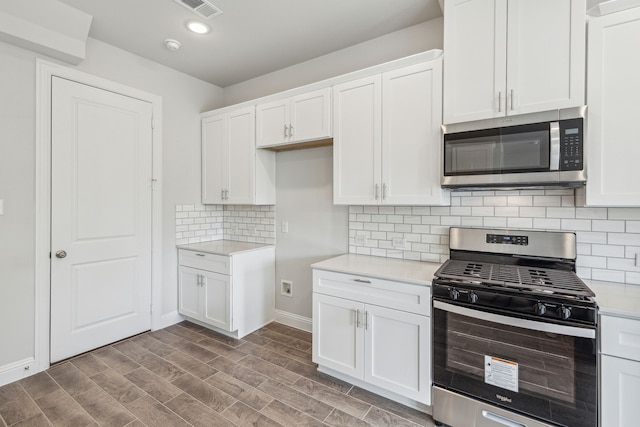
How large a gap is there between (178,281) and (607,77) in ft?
12.8

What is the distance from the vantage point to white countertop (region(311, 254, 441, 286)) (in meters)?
1.95

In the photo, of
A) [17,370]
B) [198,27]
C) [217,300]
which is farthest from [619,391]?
[17,370]

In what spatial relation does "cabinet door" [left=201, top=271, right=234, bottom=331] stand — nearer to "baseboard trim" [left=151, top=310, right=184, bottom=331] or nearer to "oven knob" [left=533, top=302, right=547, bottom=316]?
"baseboard trim" [left=151, top=310, right=184, bottom=331]

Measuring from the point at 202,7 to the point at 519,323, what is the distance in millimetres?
2908

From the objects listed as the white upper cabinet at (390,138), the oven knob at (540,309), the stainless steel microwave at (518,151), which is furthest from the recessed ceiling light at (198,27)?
the oven knob at (540,309)

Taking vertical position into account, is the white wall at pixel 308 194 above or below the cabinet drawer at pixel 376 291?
above

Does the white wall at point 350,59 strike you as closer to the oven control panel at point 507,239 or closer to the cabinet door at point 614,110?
the cabinet door at point 614,110

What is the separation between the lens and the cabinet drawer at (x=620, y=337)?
1373 mm

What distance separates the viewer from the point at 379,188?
2324mm

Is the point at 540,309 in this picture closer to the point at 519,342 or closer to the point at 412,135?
the point at 519,342

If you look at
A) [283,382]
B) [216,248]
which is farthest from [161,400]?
[216,248]

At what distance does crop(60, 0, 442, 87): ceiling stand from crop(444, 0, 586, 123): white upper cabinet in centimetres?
51

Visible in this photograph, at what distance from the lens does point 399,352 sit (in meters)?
1.96

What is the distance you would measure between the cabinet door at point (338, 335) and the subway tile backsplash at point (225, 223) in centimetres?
131
